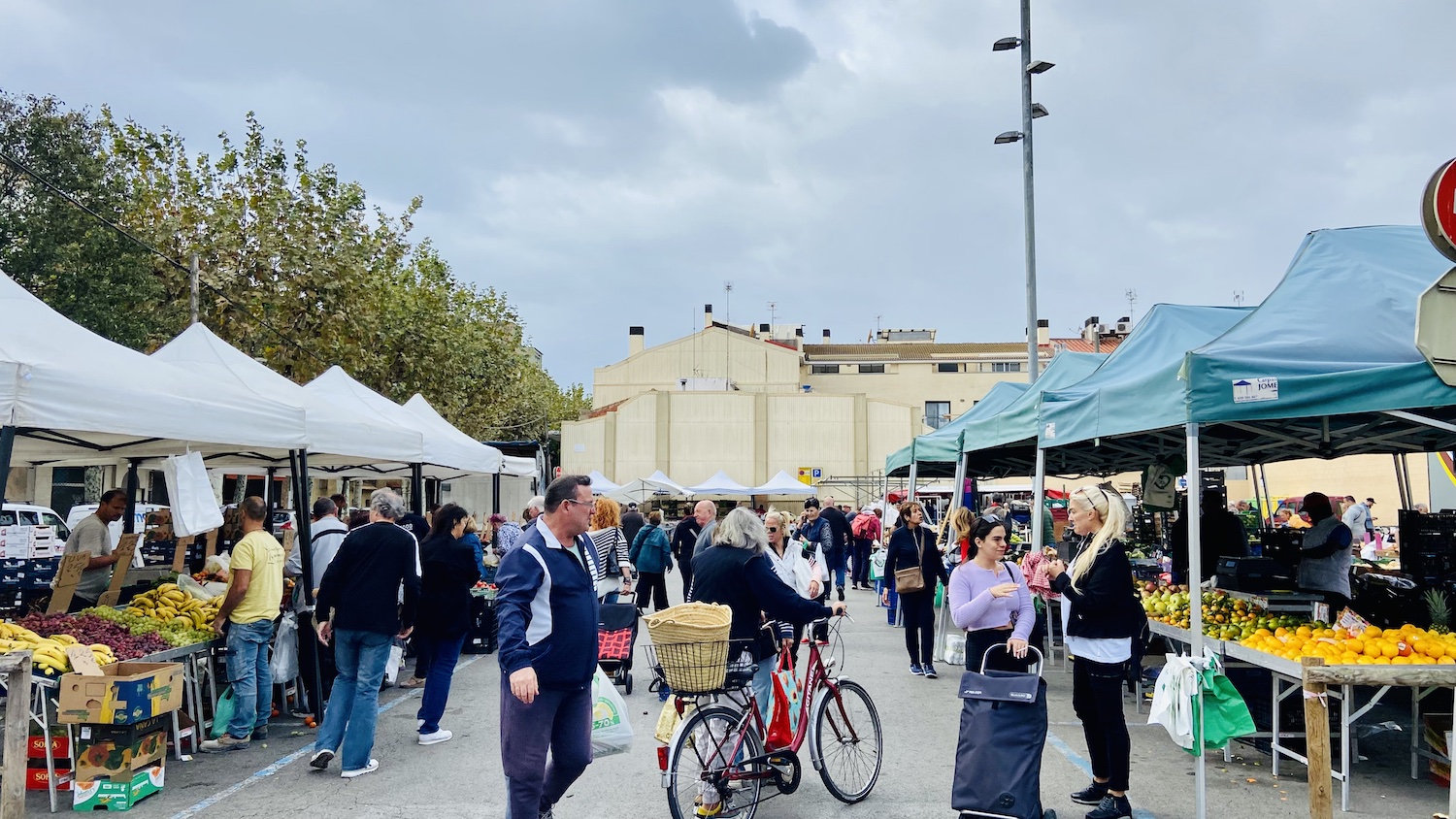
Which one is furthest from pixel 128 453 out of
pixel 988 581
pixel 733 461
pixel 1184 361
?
pixel 733 461

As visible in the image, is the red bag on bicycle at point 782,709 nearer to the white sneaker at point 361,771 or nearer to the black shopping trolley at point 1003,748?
the black shopping trolley at point 1003,748

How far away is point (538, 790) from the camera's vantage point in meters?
4.54

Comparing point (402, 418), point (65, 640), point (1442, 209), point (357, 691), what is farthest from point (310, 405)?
point (1442, 209)

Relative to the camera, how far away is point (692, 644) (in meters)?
5.22

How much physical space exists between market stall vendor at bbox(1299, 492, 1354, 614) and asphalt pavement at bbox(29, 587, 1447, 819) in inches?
44.1

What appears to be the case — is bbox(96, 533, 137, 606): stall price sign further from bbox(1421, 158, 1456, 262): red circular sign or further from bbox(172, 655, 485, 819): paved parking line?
bbox(1421, 158, 1456, 262): red circular sign

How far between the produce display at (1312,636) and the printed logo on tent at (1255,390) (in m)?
1.35

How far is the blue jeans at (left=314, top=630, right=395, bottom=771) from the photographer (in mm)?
6875

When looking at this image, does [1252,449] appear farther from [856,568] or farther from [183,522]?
[856,568]

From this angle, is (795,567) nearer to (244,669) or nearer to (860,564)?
(244,669)

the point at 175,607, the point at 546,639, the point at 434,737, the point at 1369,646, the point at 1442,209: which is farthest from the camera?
the point at 175,607

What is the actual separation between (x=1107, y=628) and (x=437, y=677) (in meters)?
5.12

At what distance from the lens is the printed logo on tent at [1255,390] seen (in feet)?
20.6

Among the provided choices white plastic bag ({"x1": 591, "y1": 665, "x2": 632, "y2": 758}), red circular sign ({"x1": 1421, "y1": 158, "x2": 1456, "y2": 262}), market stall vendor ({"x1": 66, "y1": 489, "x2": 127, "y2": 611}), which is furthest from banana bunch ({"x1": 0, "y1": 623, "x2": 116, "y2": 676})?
red circular sign ({"x1": 1421, "y1": 158, "x2": 1456, "y2": 262})
